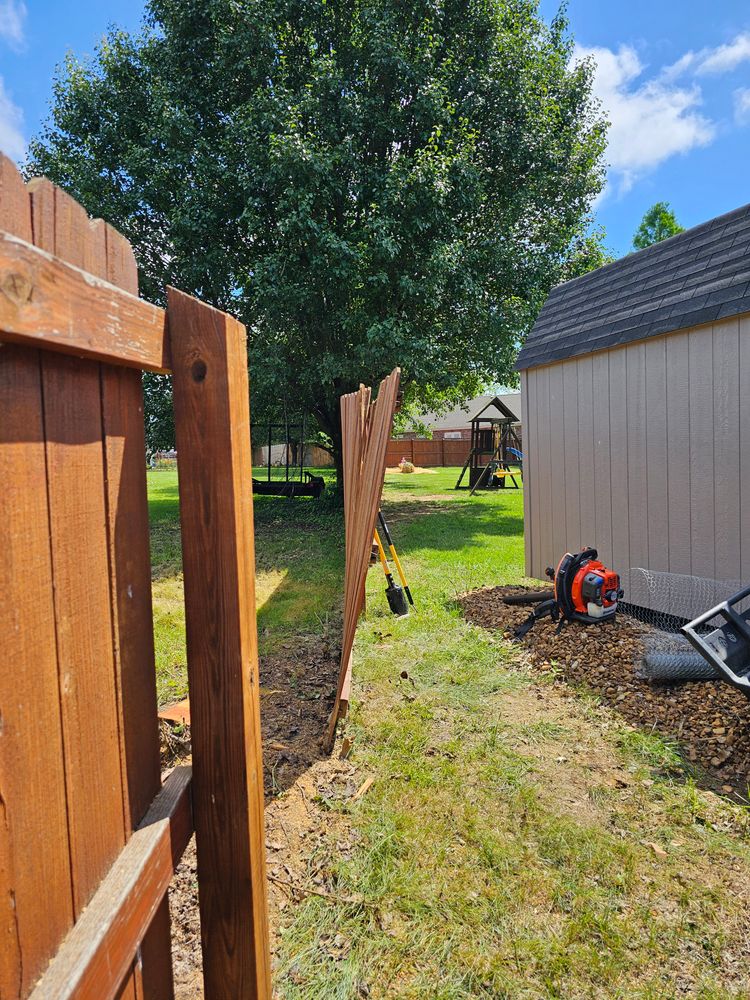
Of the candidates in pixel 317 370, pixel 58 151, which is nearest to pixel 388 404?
pixel 317 370

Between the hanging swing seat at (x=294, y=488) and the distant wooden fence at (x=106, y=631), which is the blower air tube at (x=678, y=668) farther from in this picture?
the hanging swing seat at (x=294, y=488)

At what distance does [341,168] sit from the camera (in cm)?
887

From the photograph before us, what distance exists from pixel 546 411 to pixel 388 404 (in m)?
3.37

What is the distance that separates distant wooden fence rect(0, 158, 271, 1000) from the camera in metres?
0.67

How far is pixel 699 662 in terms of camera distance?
10.8ft

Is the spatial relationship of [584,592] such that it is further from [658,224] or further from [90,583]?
[658,224]

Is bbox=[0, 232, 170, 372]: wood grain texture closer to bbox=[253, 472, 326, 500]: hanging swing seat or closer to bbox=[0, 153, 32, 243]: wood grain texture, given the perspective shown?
bbox=[0, 153, 32, 243]: wood grain texture

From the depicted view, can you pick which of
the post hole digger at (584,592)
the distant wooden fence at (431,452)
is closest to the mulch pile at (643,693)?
the post hole digger at (584,592)

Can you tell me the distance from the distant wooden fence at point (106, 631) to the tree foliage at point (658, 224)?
2221cm

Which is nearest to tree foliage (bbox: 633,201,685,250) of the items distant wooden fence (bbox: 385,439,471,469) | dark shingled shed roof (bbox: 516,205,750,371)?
distant wooden fence (bbox: 385,439,471,469)

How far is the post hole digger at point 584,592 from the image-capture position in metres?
3.90

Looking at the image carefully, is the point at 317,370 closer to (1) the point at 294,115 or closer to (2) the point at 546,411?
(1) the point at 294,115

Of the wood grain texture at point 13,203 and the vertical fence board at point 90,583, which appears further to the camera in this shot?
the vertical fence board at point 90,583

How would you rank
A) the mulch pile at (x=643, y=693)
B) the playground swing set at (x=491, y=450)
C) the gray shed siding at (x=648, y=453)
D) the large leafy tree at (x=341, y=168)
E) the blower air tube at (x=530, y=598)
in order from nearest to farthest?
the mulch pile at (x=643, y=693), the gray shed siding at (x=648, y=453), the blower air tube at (x=530, y=598), the large leafy tree at (x=341, y=168), the playground swing set at (x=491, y=450)
